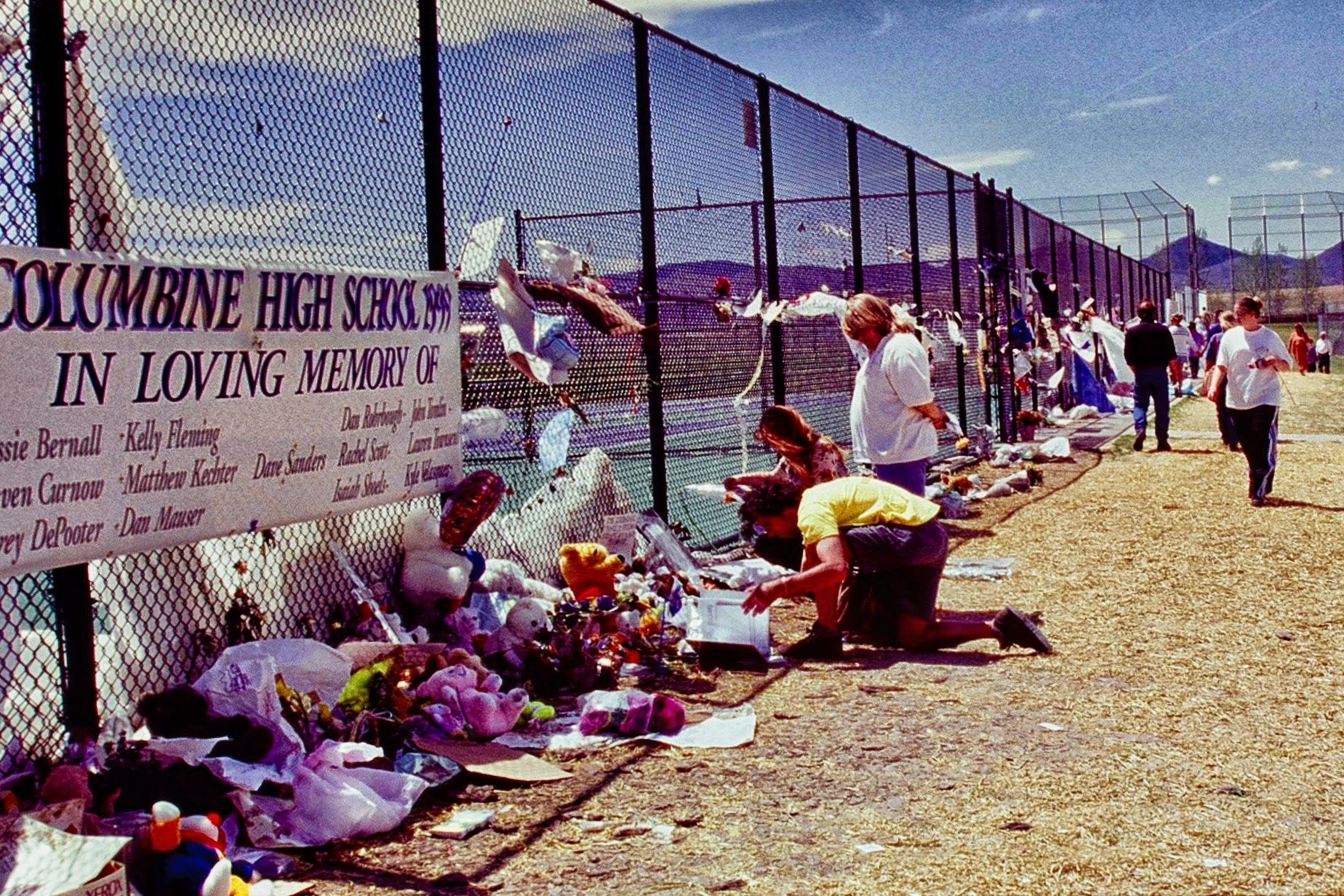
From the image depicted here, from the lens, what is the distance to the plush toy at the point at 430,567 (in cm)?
606

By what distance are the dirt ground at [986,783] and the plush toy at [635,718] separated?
21cm

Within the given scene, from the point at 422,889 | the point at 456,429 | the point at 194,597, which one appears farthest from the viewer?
the point at 456,429

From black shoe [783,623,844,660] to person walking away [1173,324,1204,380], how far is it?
1113 inches

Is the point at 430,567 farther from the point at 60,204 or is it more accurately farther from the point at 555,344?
the point at 60,204

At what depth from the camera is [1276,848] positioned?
12.6 ft

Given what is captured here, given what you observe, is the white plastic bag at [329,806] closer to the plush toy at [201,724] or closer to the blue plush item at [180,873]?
the plush toy at [201,724]

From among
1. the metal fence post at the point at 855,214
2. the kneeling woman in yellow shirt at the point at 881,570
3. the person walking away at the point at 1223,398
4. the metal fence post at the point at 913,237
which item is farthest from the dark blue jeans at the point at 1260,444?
the kneeling woman in yellow shirt at the point at 881,570

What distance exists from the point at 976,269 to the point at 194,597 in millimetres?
13900

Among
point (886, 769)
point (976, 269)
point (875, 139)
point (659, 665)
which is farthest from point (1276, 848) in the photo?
point (976, 269)

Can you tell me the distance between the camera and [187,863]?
11.6 ft

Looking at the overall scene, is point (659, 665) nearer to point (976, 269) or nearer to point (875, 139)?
point (875, 139)

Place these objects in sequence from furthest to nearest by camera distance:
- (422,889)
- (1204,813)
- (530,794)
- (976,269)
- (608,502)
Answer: (976,269)
(608,502)
(530,794)
(1204,813)
(422,889)

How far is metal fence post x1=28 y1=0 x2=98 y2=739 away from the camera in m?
4.29

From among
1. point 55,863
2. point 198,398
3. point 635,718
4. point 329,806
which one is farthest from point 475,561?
point 55,863
